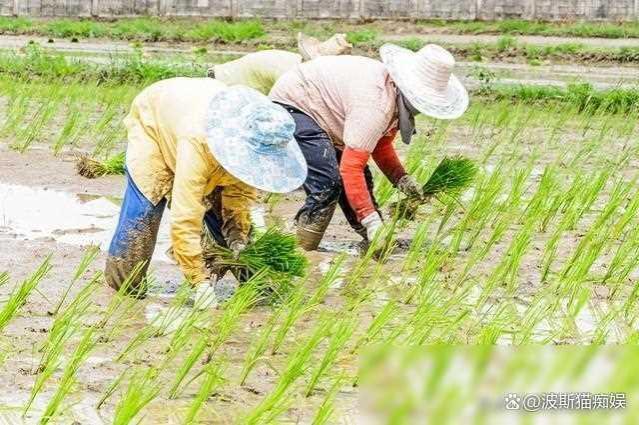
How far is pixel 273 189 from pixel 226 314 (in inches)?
16.3

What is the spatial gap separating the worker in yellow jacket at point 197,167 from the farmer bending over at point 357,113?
0.67 metres

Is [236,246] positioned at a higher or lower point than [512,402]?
lower

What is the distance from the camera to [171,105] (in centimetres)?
459

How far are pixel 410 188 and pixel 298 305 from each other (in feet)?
5.19

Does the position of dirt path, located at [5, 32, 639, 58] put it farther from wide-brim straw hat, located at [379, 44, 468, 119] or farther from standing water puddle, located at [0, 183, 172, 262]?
wide-brim straw hat, located at [379, 44, 468, 119]

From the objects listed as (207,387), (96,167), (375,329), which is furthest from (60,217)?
(207,387)

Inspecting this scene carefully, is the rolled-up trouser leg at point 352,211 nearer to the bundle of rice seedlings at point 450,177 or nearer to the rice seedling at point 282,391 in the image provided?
the bundle of rice seedlings at point 450,177

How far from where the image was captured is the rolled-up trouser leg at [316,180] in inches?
216

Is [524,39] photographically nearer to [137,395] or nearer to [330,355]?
[330,355]

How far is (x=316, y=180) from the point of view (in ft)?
18.1

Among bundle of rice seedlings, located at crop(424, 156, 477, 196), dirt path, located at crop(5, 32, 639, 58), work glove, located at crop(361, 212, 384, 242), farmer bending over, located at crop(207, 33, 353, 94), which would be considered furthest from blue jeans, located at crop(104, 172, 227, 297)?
dirt path, located at crop(5, 32, 639, 58)

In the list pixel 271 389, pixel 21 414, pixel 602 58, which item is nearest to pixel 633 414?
pixel 271 389

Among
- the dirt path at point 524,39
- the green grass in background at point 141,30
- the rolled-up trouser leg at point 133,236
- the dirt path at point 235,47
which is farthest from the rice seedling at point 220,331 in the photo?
the green grass in background at point 141,30

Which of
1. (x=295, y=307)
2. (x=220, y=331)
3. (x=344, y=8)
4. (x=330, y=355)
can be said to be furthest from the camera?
(x=344, y=8)
